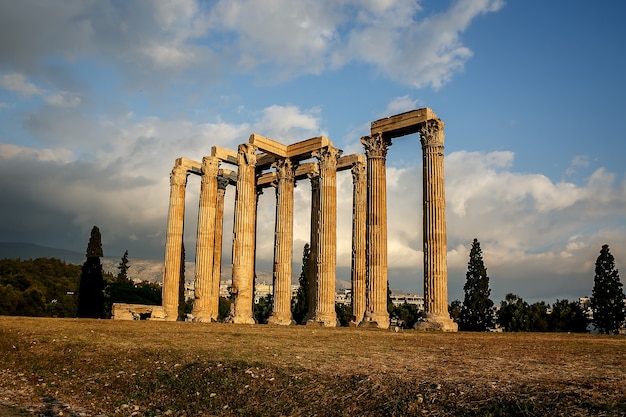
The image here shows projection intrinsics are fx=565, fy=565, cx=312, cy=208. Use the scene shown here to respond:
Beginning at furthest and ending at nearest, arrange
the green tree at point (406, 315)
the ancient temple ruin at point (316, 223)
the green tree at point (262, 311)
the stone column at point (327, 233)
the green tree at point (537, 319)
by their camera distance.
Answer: the green tree at point (262, 311) → the green tree at point (406, 315) → the green tree at point (537, 319) → the stone column at point (327, 233) → the ancient temple ruin at point (316, 223)

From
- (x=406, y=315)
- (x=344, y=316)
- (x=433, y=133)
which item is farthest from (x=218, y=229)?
(x=406, y=315)

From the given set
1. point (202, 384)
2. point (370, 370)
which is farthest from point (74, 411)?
point (370, 370)

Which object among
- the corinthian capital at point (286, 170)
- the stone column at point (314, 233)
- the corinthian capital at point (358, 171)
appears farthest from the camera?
the corinthian capital at point (286, 170)

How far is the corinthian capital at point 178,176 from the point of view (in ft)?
170

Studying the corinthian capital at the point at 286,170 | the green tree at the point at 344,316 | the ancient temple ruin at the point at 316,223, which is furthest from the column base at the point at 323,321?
the green tree at the point at 344,316

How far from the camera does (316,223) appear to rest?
48.5m

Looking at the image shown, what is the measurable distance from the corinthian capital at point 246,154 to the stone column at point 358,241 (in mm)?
8496

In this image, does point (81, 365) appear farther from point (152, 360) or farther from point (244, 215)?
point (244, 215)

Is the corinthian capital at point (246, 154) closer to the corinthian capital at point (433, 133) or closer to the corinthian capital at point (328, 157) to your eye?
the corinthian capital at point (328, 157)

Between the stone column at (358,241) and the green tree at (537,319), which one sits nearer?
the stone column at (358,241)

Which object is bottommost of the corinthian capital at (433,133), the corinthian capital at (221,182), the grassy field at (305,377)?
the grassy field at (305,377)

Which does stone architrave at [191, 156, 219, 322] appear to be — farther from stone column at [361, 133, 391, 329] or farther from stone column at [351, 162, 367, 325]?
stone column at [361, 133, 391, 329]

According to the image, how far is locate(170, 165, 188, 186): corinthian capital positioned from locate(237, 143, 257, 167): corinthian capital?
9077 mm

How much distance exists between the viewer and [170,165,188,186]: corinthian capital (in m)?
51.9
